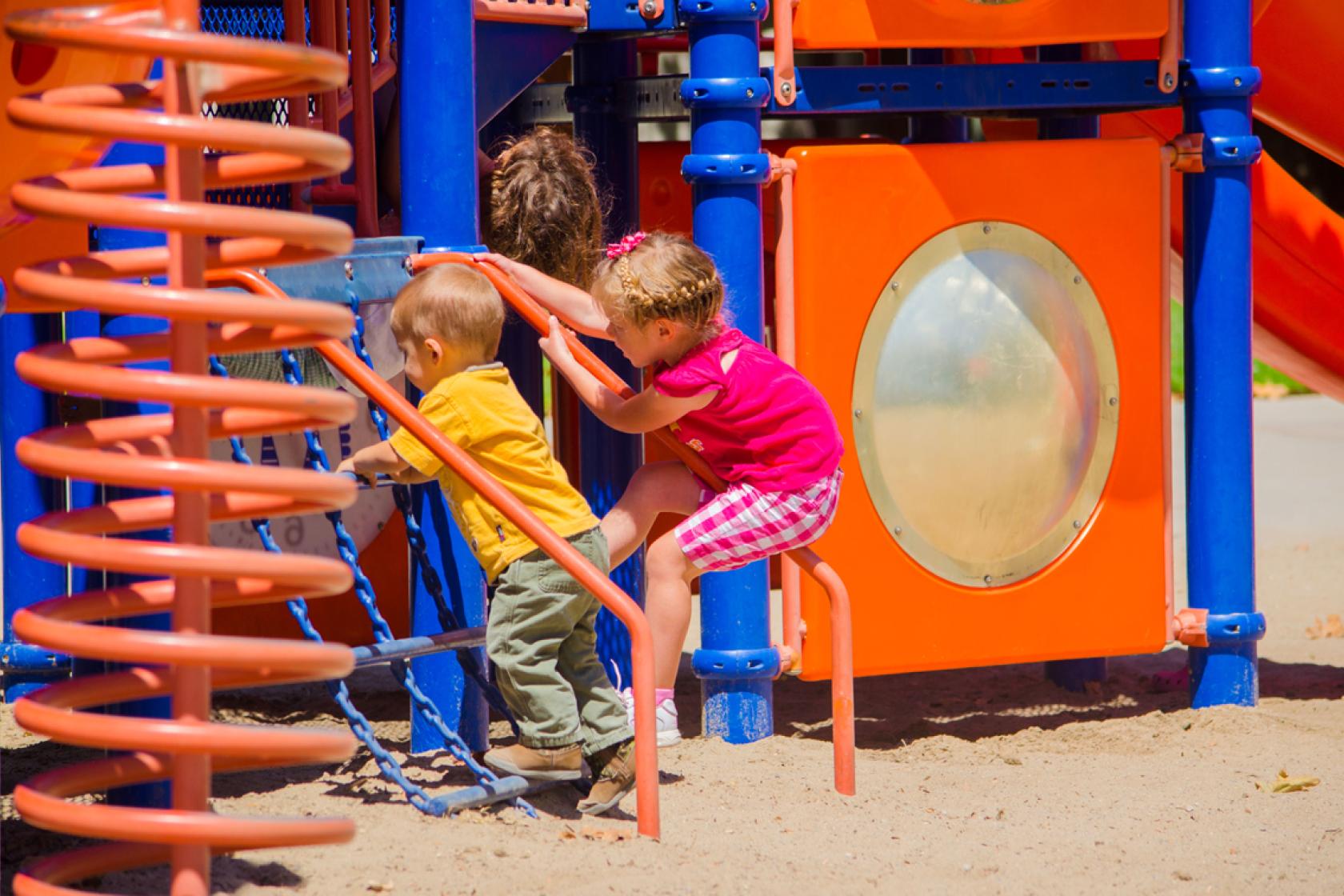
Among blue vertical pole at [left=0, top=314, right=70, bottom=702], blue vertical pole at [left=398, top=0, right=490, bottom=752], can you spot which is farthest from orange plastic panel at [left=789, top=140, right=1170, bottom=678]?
blue vertical pole at [left=0, top=314, right=70, bottom=702]

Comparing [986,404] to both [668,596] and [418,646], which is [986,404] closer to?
[668,596]

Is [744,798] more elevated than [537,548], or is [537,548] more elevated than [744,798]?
[537,548]

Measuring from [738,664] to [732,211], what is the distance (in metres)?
1.16

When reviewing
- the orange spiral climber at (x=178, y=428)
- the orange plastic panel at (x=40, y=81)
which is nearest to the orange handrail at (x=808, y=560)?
the orange plastic panel at (x=40, y=81)

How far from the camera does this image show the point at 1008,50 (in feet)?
19.1

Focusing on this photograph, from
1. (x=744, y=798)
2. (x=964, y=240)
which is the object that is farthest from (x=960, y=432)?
(x=744, y=798)

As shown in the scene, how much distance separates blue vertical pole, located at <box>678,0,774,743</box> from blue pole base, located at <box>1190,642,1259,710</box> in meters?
1.37

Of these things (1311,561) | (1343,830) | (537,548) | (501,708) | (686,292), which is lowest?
(1311,561)

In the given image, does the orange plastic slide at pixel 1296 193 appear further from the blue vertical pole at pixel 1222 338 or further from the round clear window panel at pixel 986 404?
the round clear window panel at pixel 986 404

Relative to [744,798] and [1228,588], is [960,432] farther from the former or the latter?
[744,798]

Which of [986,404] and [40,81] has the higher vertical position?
[40,81]

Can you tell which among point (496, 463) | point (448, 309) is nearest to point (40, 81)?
point (448, 309)

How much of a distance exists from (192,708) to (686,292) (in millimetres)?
1784

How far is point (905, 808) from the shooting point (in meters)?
3.79
